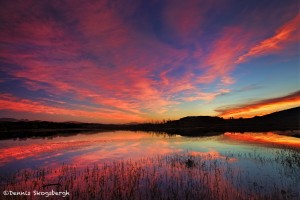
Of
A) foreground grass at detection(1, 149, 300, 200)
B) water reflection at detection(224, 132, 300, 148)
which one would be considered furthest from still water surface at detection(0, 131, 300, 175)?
foreground grass at detection(1, 149, 300, 200)

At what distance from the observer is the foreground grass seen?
15016 mm

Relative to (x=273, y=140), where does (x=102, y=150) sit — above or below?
below

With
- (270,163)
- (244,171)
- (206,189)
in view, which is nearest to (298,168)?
(270,163)

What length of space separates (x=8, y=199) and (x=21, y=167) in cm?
1484

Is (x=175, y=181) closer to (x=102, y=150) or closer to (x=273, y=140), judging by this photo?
(x=102, y=150)

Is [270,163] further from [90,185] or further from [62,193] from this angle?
[62,193]

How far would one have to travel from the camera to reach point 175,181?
733 inches

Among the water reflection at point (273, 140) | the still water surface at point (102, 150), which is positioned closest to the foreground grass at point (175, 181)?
the still water surface at point (102, 150)

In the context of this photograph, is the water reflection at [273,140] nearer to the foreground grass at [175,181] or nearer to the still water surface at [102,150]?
the still water surface at [102,150]

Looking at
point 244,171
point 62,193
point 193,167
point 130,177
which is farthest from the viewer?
point 193,167

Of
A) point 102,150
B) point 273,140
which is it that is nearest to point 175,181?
point 102,150

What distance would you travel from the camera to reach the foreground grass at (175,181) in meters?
15.0

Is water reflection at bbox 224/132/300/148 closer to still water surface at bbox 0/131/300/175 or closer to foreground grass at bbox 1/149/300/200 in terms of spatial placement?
still water surface at bbox 0/131/300/175

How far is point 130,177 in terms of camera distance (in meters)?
20.1
